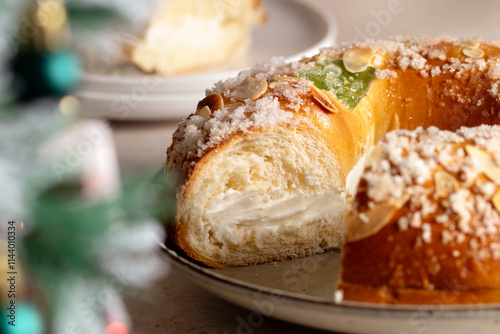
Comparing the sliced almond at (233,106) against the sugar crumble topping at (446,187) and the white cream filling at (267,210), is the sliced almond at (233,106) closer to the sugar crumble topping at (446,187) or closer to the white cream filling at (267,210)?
the white cream filling at (267,210)

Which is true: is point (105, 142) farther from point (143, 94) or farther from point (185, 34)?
point (185, 34)

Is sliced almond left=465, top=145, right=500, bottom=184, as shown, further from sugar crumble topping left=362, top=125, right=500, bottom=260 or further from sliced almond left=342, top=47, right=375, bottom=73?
sliced almond left=342, top=47, right=375, bottom=73

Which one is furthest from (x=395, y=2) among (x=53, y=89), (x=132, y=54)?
(x=53, y=89)

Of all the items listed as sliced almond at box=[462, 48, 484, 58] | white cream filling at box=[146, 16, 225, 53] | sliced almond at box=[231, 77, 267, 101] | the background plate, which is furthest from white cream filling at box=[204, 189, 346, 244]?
white cream filling at box=[146, 16, 225, 53]

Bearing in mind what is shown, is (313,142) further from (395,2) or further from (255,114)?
(395,2)

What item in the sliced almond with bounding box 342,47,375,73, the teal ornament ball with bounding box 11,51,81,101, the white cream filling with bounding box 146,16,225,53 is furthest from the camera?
the white cream filling with bounding box 146,16,225,53

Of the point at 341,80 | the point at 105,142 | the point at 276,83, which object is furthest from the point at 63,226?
the point at 105,142
